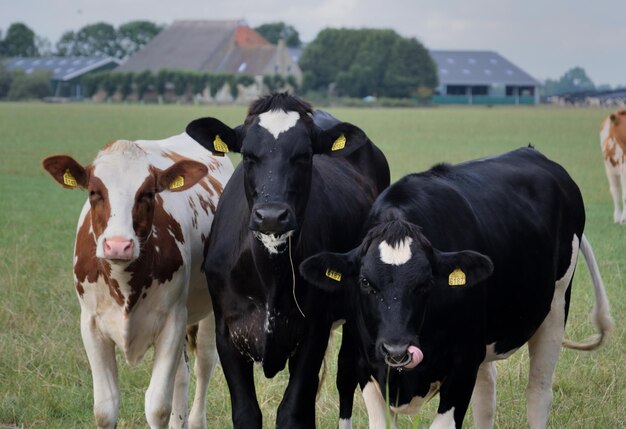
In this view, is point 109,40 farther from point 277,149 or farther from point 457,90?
point 277,149

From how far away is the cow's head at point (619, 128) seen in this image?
20.2 m

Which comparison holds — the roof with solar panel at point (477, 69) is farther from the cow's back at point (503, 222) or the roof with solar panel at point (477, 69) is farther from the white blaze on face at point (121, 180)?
the white blaze on face at point (121, 180)

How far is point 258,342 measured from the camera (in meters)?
6.55

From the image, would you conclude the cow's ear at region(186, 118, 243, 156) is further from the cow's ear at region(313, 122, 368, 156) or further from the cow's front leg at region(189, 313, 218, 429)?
the cow's front leg at region(189, 313, 218, 429)

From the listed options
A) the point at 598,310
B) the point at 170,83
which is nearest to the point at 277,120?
the point at 598,310

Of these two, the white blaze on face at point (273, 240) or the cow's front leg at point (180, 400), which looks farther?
the cow's front leg at point (180, 400)

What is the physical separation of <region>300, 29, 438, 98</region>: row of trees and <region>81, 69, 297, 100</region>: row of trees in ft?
27.8

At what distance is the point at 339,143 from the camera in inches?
264

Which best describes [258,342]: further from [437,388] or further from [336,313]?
[437,388]

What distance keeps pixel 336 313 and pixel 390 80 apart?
109m

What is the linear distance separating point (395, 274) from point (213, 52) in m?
129

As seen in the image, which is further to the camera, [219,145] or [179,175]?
[179,175]

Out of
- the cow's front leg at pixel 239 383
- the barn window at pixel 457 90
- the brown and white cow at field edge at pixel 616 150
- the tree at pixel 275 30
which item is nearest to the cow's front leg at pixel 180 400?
the cow's front leg at pixel 239 383

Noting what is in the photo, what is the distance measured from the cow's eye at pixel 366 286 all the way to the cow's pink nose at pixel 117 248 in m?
1.28
